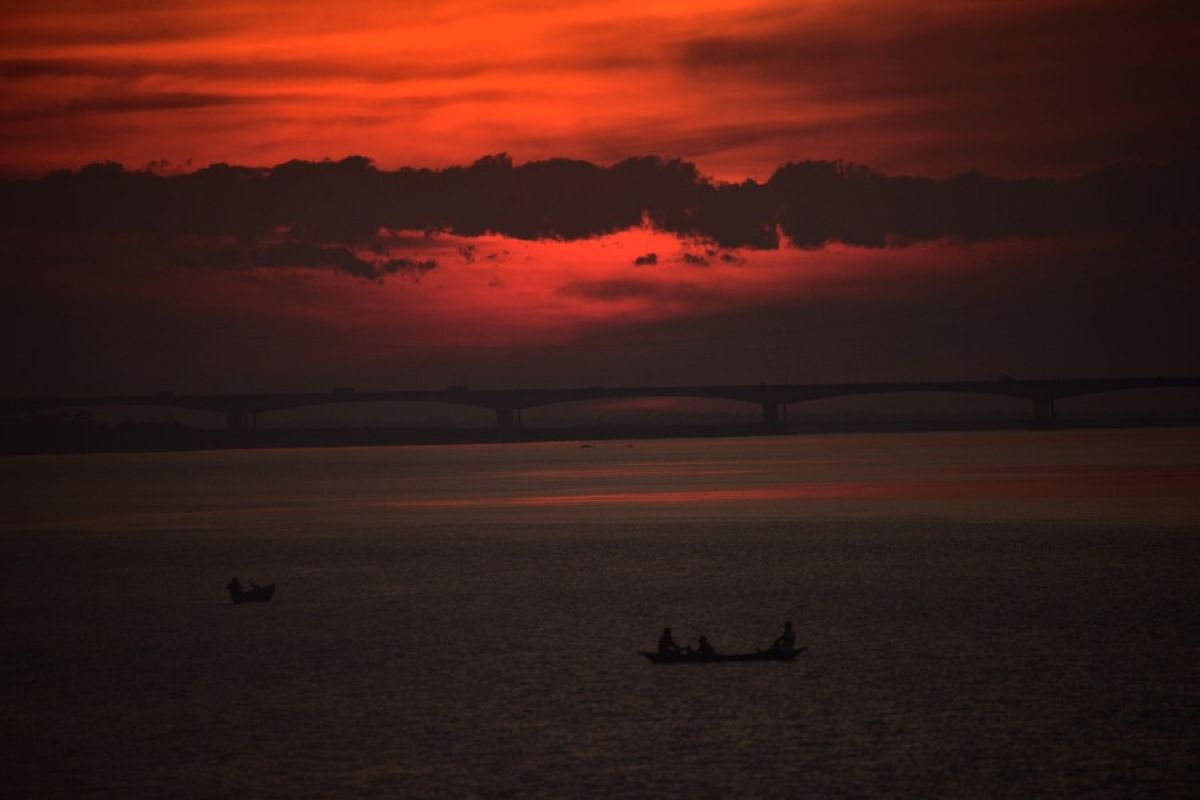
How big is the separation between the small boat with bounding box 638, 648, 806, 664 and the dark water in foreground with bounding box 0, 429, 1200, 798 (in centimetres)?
29

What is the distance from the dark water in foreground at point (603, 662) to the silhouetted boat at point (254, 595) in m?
1.20

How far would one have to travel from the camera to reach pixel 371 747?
33.4m

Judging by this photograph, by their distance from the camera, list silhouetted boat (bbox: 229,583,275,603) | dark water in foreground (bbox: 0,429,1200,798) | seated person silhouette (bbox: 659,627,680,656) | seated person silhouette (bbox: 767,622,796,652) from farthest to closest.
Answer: silhouetted boat (bbox: 229,583,275,603)
seated person silhouette (bbox: 767,622,796,652)
seated person silhouette (bbox: 659,627,680,656)
dark water in foreground (bbox: 0,429,1200,798)

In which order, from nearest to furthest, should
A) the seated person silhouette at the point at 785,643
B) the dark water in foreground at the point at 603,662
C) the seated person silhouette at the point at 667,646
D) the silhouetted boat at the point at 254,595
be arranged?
1. the dark water in foreground at the point at 603,662
2. the seated person silhouette at the point at 667,646
3. the seated person silhouette at the point at 785,643
4. the silhouetted boat at the point at 254,595

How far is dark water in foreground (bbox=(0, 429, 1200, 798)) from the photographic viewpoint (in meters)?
31.4

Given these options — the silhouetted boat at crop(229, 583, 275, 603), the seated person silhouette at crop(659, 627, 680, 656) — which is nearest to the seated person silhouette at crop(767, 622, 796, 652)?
the seated person silhouette at crop(659, 627, 680, 656)

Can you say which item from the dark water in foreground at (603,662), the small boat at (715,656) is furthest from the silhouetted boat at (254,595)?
the small boat at (715,656)

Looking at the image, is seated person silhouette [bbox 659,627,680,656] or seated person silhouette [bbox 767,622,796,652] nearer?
seated person silhouette [bbox 659,627,680,656]

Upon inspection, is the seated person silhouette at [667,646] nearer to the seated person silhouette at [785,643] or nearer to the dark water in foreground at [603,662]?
the dark water in foreground at [603,662]

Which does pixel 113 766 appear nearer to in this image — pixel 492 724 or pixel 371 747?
pixel 371 747

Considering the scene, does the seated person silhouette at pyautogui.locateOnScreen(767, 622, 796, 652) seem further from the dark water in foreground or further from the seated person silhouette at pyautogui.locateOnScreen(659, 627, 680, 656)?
the seated person silhouette at pyautogui.locateOnScreen(659, 627, 680, 656)

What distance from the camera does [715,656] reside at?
42.8 metres

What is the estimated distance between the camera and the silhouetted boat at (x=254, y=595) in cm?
5797

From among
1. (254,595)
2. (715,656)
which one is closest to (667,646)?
(715,656)
